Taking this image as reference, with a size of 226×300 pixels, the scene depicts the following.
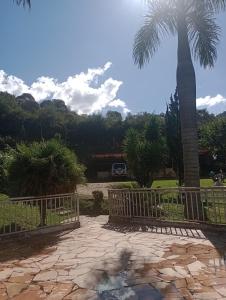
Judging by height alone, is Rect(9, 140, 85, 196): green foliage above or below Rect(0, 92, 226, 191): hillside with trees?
below

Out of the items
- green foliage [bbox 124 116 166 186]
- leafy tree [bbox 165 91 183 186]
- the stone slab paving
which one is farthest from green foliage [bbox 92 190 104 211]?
leafy tree [bbox 165 91 183 186]

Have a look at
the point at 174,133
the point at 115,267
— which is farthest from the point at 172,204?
the point at 174,133

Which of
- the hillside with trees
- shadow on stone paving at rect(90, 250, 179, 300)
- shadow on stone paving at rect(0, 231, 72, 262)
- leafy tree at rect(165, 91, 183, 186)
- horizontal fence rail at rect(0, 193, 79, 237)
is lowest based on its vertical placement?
shadow on stone paving at rect(90, 250, 179, 300)

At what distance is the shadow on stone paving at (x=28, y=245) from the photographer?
7.55 metres

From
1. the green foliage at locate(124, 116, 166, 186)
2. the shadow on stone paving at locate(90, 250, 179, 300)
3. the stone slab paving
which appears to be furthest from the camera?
the green foliage at locate(124, 116, 166, 186)

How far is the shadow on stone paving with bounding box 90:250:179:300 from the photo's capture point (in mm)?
4797

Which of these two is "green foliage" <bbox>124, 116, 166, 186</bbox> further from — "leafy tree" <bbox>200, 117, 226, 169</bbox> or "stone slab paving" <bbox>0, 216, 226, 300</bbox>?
"leafy tree" <bbox>200, 117, 226, 169</bbox>

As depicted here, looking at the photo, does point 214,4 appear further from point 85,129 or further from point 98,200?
point 85,129

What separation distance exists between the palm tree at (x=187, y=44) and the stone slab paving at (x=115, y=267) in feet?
11.1

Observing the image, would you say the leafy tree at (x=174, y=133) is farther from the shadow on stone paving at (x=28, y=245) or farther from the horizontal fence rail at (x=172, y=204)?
the shadow on stone paving at (x=28, y=245)

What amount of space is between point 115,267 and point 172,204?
4714 millimetres

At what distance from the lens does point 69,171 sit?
11.1 m

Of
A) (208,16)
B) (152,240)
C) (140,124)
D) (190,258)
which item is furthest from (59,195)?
(140,124)

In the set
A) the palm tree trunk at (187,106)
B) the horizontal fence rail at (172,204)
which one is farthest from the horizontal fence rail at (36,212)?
the palm tree trunk at (187,106)
